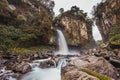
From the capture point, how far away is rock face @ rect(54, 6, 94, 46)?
56406 millimetres

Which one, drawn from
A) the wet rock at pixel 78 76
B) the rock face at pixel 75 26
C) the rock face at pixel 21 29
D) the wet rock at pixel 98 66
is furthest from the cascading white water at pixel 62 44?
the wet rock at pixel 78 76

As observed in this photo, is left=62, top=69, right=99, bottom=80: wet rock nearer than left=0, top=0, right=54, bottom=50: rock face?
Yes

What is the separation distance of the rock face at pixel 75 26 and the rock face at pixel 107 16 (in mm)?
4418

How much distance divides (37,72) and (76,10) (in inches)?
1790

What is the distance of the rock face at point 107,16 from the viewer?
4962 centimetres

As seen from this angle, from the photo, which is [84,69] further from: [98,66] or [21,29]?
[21,29]

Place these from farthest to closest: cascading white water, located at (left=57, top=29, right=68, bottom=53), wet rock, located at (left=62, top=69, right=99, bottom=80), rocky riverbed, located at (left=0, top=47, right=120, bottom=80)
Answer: cascading white water, located at (left=57, top=29, right=68, bottom=53)
rocky riverbed, located at (left=0, top=47, right=120, bottom=80)
wet rock, located at (left=62, top=69, right=99, bottom=80)

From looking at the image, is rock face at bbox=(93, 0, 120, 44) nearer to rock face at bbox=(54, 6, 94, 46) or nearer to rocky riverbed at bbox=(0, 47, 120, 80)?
rock face at bbox=(54, 6, 94, 46)

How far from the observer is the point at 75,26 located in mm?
58156

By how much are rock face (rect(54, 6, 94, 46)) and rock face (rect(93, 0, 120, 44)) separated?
442cm

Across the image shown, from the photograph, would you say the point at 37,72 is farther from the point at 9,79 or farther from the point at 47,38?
the point at 47,38

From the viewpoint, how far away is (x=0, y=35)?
3597cm

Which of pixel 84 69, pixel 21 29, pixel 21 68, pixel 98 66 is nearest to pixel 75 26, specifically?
pixel 21 29

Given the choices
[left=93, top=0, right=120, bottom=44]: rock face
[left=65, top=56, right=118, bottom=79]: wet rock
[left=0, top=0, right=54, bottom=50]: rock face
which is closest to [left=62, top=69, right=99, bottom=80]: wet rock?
[left=65, top=56, right=118, bottom=79]: wet rock
